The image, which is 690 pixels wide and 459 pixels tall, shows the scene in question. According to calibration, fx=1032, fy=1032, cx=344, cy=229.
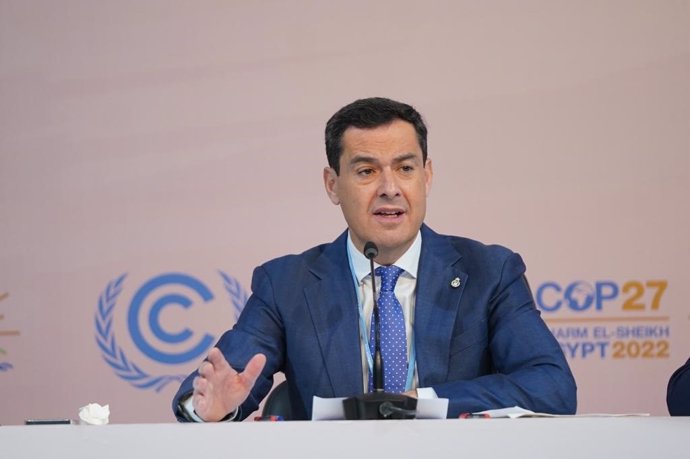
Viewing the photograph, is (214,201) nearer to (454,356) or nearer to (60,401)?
(60,401)

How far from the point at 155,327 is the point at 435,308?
68.1 inches

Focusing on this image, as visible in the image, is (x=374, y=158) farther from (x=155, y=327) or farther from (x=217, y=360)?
(x=155, y=327)

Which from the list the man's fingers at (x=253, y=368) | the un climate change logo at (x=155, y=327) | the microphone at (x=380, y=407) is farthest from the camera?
the un climate change logo at (x=155, y=327)

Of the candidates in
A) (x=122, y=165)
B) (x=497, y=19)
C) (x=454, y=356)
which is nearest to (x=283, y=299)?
(x=454, y=356)

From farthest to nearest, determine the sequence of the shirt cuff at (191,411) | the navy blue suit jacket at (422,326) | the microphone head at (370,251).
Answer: the navy blue suit jacket at (422,326)
the microphone head at (370,251)
the shirt cuff at (191,411)

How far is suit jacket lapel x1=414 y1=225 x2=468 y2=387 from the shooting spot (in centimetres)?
315

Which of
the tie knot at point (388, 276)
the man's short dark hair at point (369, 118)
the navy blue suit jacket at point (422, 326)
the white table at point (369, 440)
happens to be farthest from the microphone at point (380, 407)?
the man's short dark hair at point (369, 118)

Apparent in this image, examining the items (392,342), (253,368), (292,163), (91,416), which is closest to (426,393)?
(392,342)

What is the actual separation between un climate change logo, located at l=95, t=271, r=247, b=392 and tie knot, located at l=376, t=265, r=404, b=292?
1.31 m

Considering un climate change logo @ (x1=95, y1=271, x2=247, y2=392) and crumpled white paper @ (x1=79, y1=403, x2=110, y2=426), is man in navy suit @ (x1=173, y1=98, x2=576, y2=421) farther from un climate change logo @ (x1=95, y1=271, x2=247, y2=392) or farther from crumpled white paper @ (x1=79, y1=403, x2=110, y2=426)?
un climate change logo @ (x1=95, y1=271, x2=247, y2=392)

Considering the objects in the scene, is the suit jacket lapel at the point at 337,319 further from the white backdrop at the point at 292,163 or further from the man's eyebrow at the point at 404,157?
the white backdrop at the point at 292,163

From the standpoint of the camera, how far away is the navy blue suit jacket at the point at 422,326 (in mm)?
3145

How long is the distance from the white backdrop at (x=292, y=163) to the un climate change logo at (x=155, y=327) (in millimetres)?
13

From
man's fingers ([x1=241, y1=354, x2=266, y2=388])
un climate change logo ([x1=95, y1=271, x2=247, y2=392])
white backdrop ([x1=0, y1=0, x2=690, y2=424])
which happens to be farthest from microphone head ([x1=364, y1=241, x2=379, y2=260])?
un climate change logo ([x1=95, y1=271, x2=247, y2=392])
